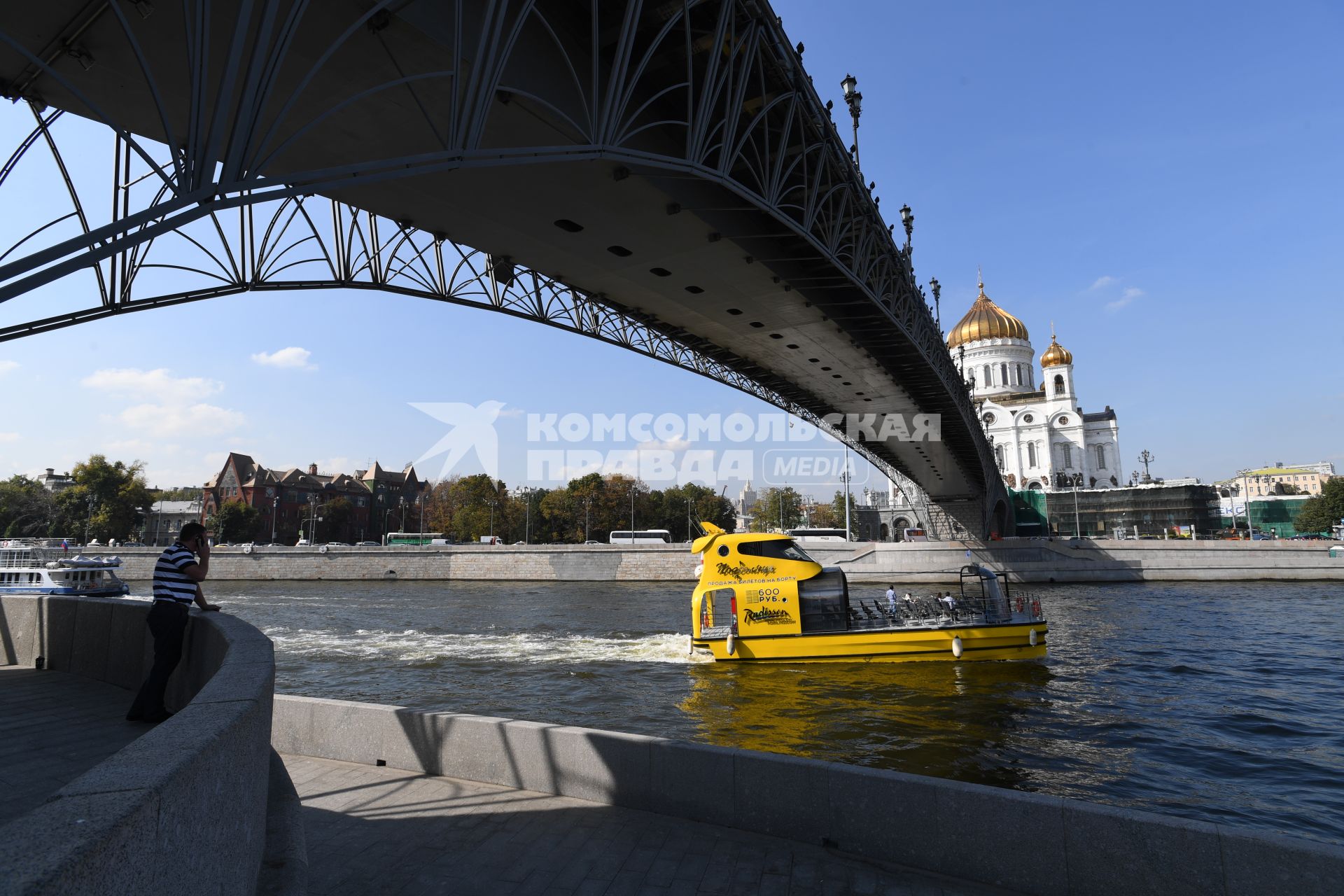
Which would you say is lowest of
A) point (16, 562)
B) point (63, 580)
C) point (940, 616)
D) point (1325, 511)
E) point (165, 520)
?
point (940, 616)

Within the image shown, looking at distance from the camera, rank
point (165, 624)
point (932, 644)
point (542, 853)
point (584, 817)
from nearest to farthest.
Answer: point (542, 853) < point (584, 817) < point (165, 624) < point (932, 644)

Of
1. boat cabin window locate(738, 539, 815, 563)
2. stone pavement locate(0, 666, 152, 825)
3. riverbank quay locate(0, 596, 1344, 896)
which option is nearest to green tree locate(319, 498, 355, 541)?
boat cabin window locate(738, 539, 815, 563)

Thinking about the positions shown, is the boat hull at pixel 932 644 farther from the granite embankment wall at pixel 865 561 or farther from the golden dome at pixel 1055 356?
the golden dome at pixel 1055 356

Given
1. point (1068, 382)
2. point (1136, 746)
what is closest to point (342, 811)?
point (1136, 746)

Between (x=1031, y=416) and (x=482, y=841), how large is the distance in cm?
11546

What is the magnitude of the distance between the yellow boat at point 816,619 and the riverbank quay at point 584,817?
13187 millimetres

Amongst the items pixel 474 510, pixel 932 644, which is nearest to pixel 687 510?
pixel 474 510

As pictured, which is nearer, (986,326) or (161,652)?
(161,652)

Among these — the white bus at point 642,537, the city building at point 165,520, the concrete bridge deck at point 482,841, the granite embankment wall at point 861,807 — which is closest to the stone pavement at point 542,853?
the concrete bridge deck at point 482,841

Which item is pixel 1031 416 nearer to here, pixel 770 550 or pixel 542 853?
pixel 770 550

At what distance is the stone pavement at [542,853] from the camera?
15.3ft

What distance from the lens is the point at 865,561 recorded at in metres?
51.7

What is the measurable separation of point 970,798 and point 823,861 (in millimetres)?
1144

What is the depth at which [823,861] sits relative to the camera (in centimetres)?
511
